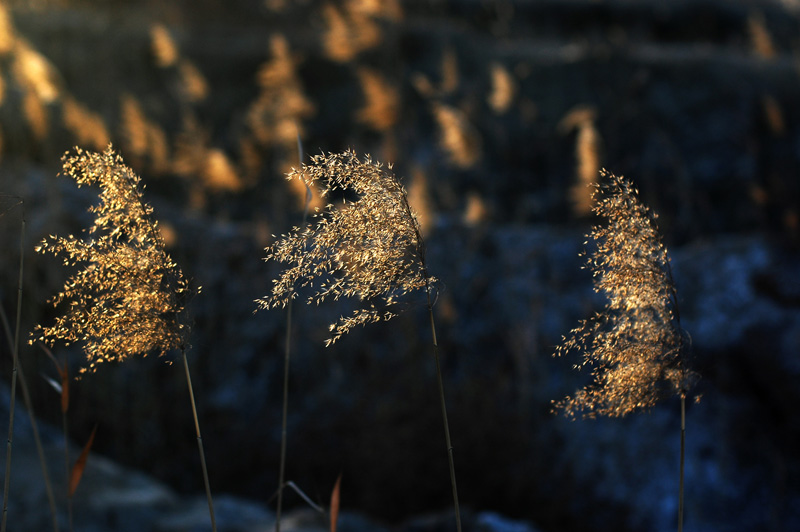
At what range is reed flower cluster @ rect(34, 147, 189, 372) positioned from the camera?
5.59ft

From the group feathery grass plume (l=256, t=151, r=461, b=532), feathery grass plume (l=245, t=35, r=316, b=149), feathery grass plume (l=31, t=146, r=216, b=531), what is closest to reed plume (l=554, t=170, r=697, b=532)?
feathery grass plume (l=256, t=151, r=461, b=532)

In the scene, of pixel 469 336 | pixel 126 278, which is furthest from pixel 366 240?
pixel 469 336

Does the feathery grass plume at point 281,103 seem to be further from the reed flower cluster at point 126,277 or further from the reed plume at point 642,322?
A: the reed plume at point 642,322

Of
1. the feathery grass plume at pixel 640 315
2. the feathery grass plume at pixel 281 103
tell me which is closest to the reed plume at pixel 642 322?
the feathery grass plume at pixel 640 315

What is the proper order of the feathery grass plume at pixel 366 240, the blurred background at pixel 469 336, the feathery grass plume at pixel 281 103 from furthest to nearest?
the feathery grass plume at pixel 281 103 < the blurred background at pixel 469 336 < the feathery grass plume at pixel 366 240

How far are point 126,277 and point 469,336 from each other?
593cm

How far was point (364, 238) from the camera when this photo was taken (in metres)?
1.82

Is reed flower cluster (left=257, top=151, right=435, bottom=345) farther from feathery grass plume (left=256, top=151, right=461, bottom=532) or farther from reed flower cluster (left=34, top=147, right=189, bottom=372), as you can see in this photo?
reed flower cluster (left=34, top=147, right=189, bottom=372)

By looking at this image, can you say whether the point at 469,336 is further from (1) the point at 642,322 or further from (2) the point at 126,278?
(2) the point at 126,278

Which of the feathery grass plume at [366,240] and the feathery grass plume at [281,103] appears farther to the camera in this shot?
the feathery grass plume at [281,103]

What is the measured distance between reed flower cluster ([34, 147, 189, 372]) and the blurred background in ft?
1.09

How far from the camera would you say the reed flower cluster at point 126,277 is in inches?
67.1

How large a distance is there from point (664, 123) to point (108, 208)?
11.5 m

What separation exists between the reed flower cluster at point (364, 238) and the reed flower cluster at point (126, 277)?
28 cm
